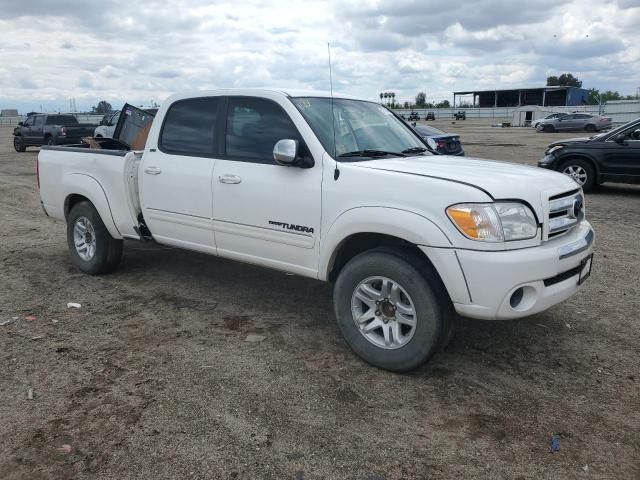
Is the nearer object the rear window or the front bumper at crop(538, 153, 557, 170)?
the front bumper at crop(538, 153, 557, 170)

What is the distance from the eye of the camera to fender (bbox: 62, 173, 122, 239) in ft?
18.9

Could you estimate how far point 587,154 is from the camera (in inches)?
455

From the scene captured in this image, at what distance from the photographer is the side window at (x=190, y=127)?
16.4ft

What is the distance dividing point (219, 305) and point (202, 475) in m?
2.54

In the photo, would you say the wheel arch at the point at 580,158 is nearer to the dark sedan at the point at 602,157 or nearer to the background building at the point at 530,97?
the dark sedan at the point at 602,157

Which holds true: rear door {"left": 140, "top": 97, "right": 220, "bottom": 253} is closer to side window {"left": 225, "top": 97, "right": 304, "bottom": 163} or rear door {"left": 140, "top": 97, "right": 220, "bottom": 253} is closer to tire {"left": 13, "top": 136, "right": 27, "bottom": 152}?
side window {"left": 225, "top": 97, "right": 304, "bottom": 163}

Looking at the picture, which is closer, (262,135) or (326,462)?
(326,462)

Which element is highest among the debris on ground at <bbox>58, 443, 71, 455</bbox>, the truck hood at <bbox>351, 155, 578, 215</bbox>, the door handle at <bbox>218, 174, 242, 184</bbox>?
the truck hood at <bbox>351, 155, 578, 215</bbox>

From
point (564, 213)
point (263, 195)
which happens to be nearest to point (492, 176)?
point (564, 213)

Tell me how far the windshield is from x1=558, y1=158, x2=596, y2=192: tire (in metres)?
7.81

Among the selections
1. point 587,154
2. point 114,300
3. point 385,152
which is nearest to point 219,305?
point 114,300

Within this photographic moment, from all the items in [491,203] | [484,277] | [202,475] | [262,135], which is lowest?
[202,475]

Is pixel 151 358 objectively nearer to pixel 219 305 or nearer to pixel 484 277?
pixel 219 305

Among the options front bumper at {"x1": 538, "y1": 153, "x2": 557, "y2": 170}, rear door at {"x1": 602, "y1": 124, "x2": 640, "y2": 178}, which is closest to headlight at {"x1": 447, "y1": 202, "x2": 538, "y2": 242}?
rear door at {"x1": 602, "y1": 124, "x2": 640, "y2": 178}
